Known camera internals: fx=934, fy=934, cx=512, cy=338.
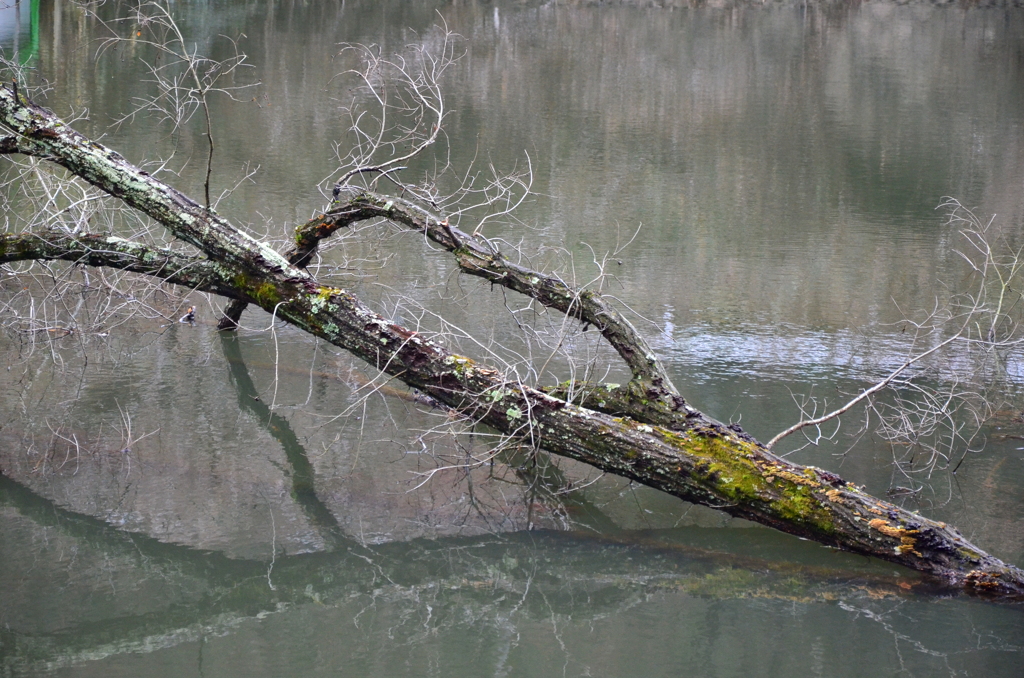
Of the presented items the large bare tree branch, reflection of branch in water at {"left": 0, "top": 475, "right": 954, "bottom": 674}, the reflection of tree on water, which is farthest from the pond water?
the reflection of tree on water

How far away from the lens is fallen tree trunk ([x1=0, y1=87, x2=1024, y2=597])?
9.77 ft

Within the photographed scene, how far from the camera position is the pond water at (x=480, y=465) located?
8.91ft

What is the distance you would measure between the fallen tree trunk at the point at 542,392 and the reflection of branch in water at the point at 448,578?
7.6 inches

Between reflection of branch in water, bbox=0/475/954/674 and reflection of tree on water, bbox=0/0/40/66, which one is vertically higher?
reflection of tree on water, bbox=0/0/40/66

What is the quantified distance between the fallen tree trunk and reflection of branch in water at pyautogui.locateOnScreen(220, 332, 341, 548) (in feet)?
1.81

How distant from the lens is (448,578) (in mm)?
3027

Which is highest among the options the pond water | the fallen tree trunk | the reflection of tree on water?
the reflection of tree on water

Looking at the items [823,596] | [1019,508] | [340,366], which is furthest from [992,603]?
[340,366]

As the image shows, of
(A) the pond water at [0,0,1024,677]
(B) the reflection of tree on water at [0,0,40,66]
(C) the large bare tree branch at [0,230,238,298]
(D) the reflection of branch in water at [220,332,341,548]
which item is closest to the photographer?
(A) the pond water at [0,0,1024,677]

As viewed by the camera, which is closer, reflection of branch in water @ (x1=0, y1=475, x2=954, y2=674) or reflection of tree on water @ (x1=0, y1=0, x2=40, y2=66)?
reflection of branch in water @ (x1=0, y1=475, x2=954, y2=674)

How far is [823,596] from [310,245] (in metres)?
2.74

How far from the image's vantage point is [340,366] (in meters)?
4.74

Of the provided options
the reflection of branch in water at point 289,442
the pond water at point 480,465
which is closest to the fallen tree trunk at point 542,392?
the pond water at point 480,465

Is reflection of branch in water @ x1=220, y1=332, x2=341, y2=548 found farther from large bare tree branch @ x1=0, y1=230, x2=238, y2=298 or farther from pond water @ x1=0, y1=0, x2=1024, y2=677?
large bare tree branch @ x1=0, y1=230, x2=238, y2=298
